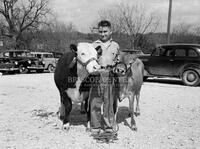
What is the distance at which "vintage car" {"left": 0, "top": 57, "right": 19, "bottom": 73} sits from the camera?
17141mm

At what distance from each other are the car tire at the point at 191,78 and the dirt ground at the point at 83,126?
12.4ft

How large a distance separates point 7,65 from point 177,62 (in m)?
12.2

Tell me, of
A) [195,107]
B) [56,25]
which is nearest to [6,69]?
[195,107]

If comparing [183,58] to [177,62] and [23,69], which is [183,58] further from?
[23,69]

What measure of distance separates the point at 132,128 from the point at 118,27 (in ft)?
66.0

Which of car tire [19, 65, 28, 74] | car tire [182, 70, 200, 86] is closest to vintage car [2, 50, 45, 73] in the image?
car tire [19, 65, 28, 74]

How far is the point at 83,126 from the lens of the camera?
496 centimetres

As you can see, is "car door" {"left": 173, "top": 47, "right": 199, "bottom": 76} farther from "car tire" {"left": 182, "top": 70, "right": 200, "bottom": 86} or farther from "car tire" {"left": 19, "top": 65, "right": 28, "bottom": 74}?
"car tire" {"left": 19, "top": 65, "right": 28, "bottom": 74}

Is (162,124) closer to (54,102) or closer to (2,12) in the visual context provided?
(54,102)

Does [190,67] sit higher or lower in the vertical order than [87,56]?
lower

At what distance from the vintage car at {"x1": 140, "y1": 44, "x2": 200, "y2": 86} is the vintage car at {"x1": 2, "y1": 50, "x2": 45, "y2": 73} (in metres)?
9.88

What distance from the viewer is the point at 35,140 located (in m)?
4.08

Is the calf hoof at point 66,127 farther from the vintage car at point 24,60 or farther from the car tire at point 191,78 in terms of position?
the vintage car at point 24,60

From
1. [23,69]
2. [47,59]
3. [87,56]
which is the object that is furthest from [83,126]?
[47,59]
